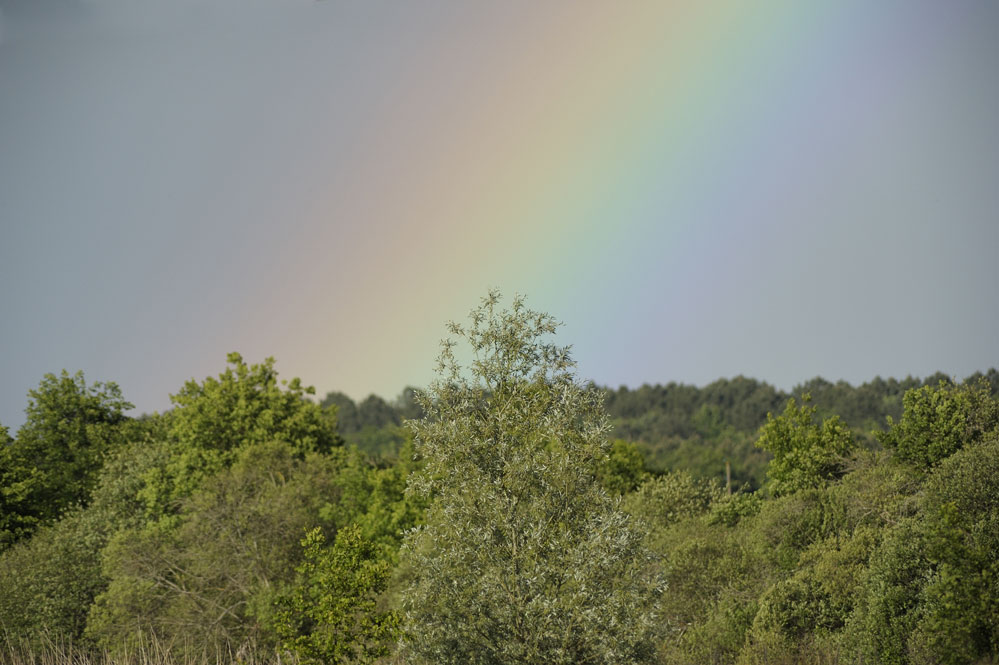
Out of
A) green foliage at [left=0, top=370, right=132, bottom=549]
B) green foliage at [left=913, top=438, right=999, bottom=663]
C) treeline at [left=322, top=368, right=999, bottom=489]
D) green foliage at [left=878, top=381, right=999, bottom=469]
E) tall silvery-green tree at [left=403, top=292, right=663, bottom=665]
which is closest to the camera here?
tall silvery-green tree at [left=403, top=292, right=663, bottom=665]

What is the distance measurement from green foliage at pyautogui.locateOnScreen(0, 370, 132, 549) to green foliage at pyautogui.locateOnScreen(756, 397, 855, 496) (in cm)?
4220

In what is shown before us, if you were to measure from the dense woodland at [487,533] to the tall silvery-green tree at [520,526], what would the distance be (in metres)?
0.06

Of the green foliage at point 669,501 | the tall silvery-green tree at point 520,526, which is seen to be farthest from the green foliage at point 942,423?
the tall silvery-green tree at point 520,526

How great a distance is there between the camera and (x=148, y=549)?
5041cm

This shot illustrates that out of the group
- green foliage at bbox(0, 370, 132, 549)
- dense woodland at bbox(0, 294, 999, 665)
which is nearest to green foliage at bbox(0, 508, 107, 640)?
dense woodland at bbox(0, 294, 999, 665)

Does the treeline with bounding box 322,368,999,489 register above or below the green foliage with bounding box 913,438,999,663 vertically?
above

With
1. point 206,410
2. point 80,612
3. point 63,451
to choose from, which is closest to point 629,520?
point 80,612

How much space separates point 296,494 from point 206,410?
11275 millimetres

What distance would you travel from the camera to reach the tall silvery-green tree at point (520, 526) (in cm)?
2139

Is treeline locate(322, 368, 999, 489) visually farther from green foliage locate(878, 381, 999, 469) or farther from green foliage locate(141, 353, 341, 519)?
green foliage locate(878, 381, 999, 469)

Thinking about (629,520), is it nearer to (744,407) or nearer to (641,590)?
(641,590)

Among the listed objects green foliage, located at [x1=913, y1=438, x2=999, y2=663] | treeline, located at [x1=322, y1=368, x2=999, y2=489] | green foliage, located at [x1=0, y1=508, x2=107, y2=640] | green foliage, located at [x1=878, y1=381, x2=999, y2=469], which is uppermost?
treeline, located at [x1=322, y1=368, x2=999, y2=489]

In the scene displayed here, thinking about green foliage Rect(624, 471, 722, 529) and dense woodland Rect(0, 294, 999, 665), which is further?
green foliage Rect(624, 471, 722, 529)

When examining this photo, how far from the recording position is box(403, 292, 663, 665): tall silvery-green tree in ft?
70.2
